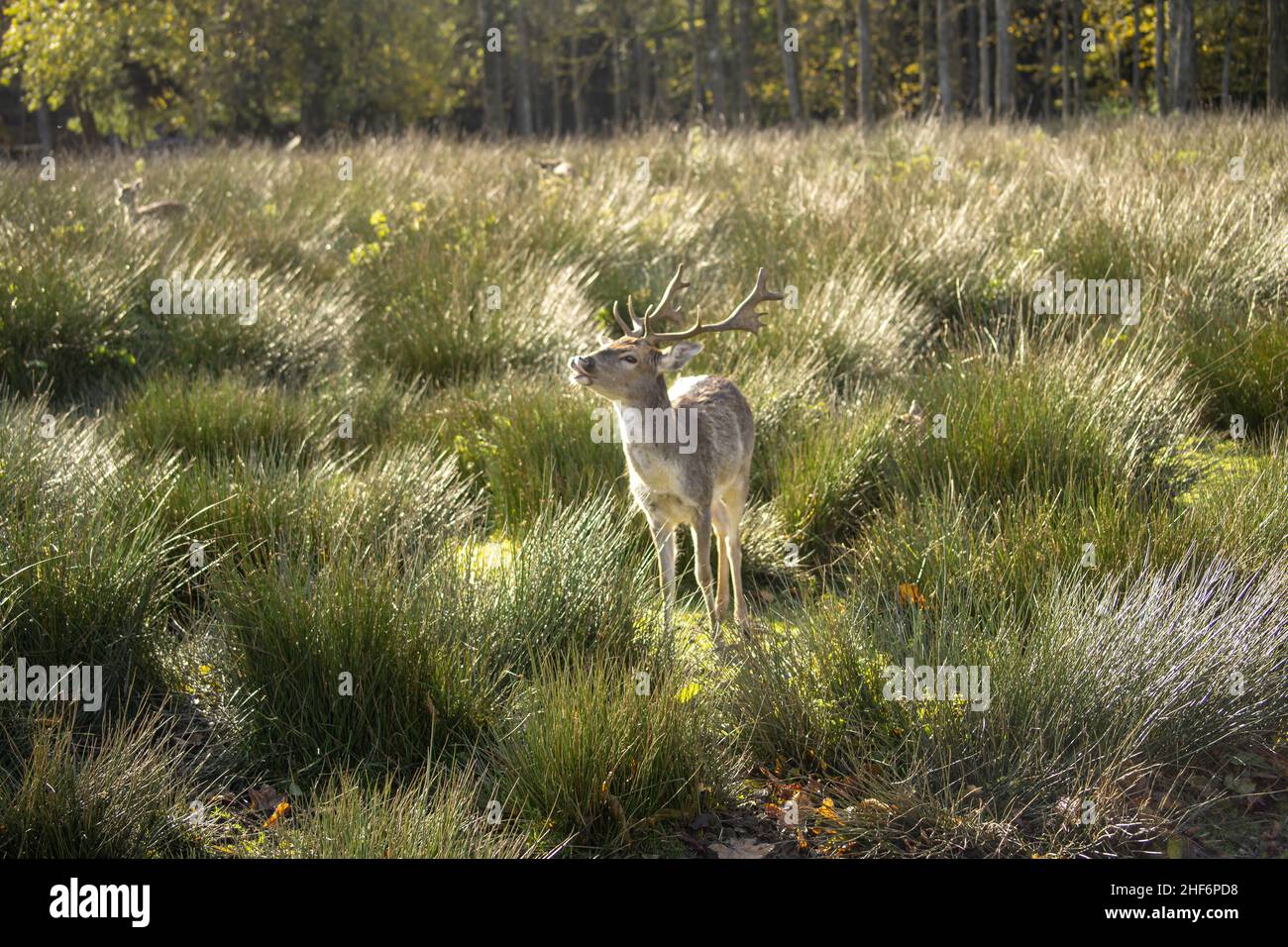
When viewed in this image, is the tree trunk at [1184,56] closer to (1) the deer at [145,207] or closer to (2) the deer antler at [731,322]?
(1) the deer at [145,207]

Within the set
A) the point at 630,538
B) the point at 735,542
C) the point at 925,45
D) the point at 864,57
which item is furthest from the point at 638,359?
the point at 925,45

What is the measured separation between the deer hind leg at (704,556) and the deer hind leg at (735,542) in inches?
5.7

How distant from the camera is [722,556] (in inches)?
249

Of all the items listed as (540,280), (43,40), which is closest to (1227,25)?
(540,280)

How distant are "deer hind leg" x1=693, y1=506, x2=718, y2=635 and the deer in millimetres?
7397

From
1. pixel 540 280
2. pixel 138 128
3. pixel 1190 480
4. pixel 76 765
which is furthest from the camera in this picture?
pixel 138 128

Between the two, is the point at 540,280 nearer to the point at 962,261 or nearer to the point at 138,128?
the point at 962,261

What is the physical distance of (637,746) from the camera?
443cm

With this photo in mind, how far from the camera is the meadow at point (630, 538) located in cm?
437

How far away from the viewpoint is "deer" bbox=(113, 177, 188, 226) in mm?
11500

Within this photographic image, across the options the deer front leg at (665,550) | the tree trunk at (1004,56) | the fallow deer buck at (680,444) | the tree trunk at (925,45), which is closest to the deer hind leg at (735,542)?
the fallow deer buck at (680,444)

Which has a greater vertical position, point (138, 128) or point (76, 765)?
point (138, 128)
